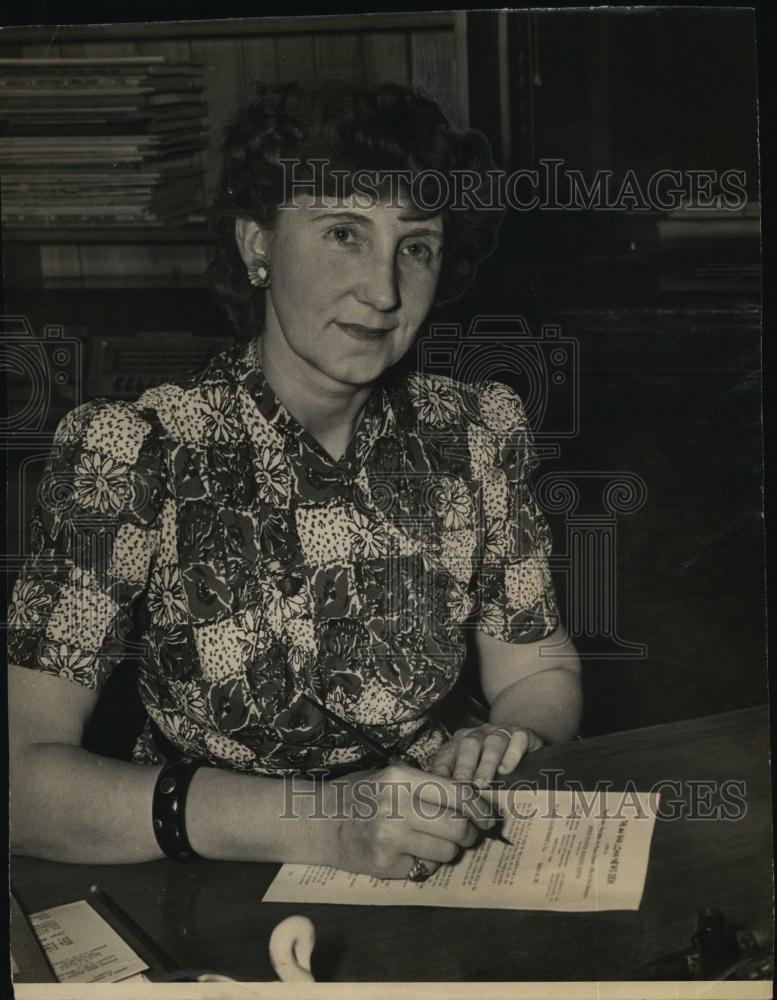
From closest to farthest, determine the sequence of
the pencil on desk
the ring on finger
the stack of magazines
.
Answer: the pencil on desk, the ring on finger, the stack of magazines

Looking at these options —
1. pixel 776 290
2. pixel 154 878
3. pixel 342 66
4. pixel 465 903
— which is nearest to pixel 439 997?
pixel 465 903

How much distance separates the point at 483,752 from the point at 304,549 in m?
0.34

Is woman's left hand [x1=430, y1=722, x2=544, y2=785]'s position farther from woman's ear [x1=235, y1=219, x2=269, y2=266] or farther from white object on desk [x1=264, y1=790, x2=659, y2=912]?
woman's ear [x1=235, y1=219, x2=269, y2=266]

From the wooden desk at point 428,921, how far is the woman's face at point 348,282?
2.03ft

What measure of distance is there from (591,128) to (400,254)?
299 millimetres

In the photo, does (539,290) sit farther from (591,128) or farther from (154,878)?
(154,878)

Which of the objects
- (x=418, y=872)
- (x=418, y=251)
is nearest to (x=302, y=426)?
(x=418, y=251)

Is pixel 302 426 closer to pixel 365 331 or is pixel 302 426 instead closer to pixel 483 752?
pixel 365 331

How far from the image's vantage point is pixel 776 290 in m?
1.39

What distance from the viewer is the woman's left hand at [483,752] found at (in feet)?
4.27

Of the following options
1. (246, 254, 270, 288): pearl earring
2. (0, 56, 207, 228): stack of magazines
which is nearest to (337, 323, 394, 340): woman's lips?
(246, 254, 270, 288): pearl earring

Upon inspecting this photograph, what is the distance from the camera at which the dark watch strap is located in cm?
120

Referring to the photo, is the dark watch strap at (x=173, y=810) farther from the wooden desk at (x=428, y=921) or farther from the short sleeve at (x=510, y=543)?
the short sleeve at (x=510, y=543)

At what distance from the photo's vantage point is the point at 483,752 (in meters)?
1.32
